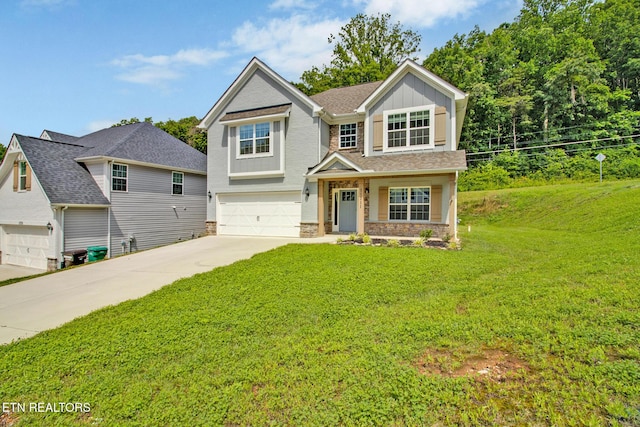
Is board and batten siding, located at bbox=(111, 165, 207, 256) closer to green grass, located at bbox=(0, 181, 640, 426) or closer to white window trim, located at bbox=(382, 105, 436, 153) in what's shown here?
green grass, located at bbox=(0, 181, 640, 426)

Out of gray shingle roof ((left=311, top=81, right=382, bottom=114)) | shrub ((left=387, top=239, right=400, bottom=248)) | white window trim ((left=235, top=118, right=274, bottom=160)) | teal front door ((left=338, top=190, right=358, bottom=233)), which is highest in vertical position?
gray shingle roof ((left=311, top=81, right=382, bottom=114))

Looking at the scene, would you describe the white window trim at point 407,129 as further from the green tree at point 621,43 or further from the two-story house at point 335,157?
the green tree at point 621,43

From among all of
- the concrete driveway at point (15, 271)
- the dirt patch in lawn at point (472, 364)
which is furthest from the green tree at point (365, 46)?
the dirt patch in lawn at point (472, 364)

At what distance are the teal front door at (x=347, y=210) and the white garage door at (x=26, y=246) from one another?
1368 cm

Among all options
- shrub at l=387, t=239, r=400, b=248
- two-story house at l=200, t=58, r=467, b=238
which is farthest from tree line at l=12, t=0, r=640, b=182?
shrub at l=387, t=239, r=400, b=248

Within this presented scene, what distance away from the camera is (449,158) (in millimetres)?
12539

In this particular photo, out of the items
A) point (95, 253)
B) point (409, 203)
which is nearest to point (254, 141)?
point (409, 203)

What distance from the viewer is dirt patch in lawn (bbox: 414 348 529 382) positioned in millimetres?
3371

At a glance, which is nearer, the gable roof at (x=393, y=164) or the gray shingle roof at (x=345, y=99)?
the gable roof at (x=393, y=164)

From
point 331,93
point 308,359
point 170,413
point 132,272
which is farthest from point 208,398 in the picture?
point 331,93

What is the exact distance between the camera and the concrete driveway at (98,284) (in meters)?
6.52

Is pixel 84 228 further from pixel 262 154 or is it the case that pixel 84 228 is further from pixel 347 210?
pixel 347 210

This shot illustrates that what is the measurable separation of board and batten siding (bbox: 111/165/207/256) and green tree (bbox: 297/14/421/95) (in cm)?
1957

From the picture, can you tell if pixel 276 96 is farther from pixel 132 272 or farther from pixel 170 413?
pixel 170 413
